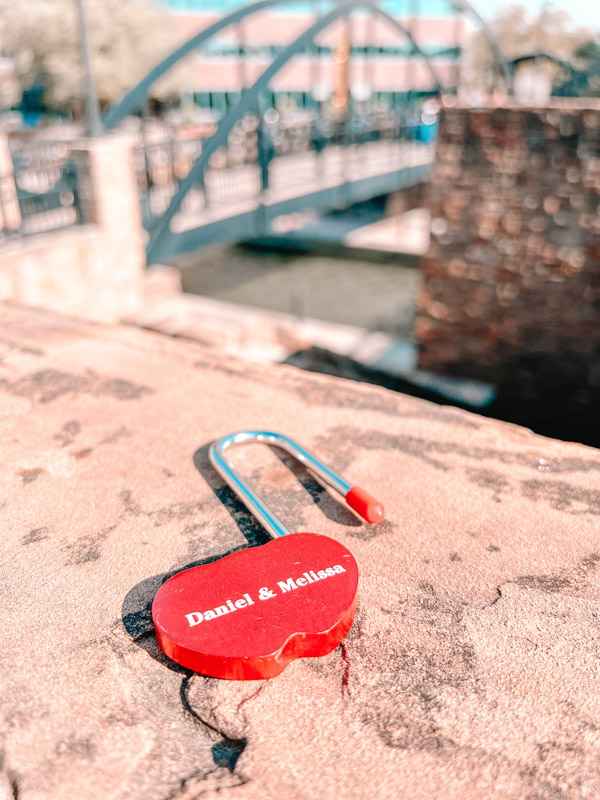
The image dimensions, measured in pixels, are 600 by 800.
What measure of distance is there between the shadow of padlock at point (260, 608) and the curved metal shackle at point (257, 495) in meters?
0.14

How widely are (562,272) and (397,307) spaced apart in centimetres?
916

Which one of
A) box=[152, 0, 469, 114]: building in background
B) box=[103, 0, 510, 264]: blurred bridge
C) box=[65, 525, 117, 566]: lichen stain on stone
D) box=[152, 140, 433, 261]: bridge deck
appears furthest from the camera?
box=[152, 0, 469, 114]: building in background

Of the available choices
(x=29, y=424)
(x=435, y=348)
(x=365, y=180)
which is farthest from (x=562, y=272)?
(x=365, y=180)

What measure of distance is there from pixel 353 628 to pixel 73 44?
124 ft

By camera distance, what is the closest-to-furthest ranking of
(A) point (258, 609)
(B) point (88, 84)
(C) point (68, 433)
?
(A) point (258, 609), (C) point (68, 433), (B) point (88, 84)

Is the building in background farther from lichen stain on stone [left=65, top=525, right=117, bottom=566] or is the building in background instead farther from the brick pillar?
lichen stain on stone [left=65, top=525, right=117, bottom=566]

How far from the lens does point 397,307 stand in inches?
691

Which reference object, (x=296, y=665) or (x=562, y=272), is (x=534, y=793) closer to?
(x=296, y=665)

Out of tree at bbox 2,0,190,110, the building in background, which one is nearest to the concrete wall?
tree at bbox 2,0,190,110

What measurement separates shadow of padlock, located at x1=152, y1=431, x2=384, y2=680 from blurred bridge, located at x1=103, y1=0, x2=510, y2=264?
10549 mm

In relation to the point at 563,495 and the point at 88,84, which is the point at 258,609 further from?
the point at 88,84

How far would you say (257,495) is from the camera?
6.79ft

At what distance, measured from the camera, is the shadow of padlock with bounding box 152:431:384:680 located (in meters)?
1.43

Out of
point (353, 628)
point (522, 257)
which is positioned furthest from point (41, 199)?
point (353, 628)
